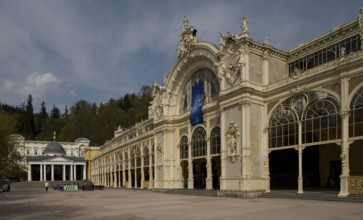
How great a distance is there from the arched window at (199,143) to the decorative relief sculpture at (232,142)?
6609mm

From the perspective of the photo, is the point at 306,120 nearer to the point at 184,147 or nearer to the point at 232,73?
the point at 232,73

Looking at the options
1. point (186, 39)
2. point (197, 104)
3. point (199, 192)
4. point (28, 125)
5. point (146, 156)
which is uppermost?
point (186, 39)

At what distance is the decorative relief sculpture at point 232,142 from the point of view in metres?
28.9

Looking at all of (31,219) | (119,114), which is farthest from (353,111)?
(119,114)

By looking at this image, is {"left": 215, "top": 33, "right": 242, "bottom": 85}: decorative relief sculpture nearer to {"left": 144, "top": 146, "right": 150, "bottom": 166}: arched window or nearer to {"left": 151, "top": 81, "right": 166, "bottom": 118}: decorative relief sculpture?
{"left": 151, "top": 81, "right": 166, "bottom": 118}: decorative relief sculpture

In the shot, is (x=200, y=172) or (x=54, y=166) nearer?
(x=200, y=172)

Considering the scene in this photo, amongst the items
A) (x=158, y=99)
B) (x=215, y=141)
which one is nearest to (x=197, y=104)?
(x=215, y=141)

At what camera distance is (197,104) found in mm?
37438

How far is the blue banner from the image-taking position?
36469 mm

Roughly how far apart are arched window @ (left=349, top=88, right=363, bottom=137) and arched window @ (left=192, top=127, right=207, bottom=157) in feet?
53.9

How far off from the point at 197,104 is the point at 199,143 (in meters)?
4.35

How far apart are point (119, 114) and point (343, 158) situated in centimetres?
11001

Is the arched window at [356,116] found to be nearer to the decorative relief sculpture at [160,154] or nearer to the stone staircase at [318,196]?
the stone staircase at [318,196]

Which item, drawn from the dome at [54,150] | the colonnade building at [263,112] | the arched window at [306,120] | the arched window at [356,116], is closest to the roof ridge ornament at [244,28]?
the colonnade building at [263,112]
